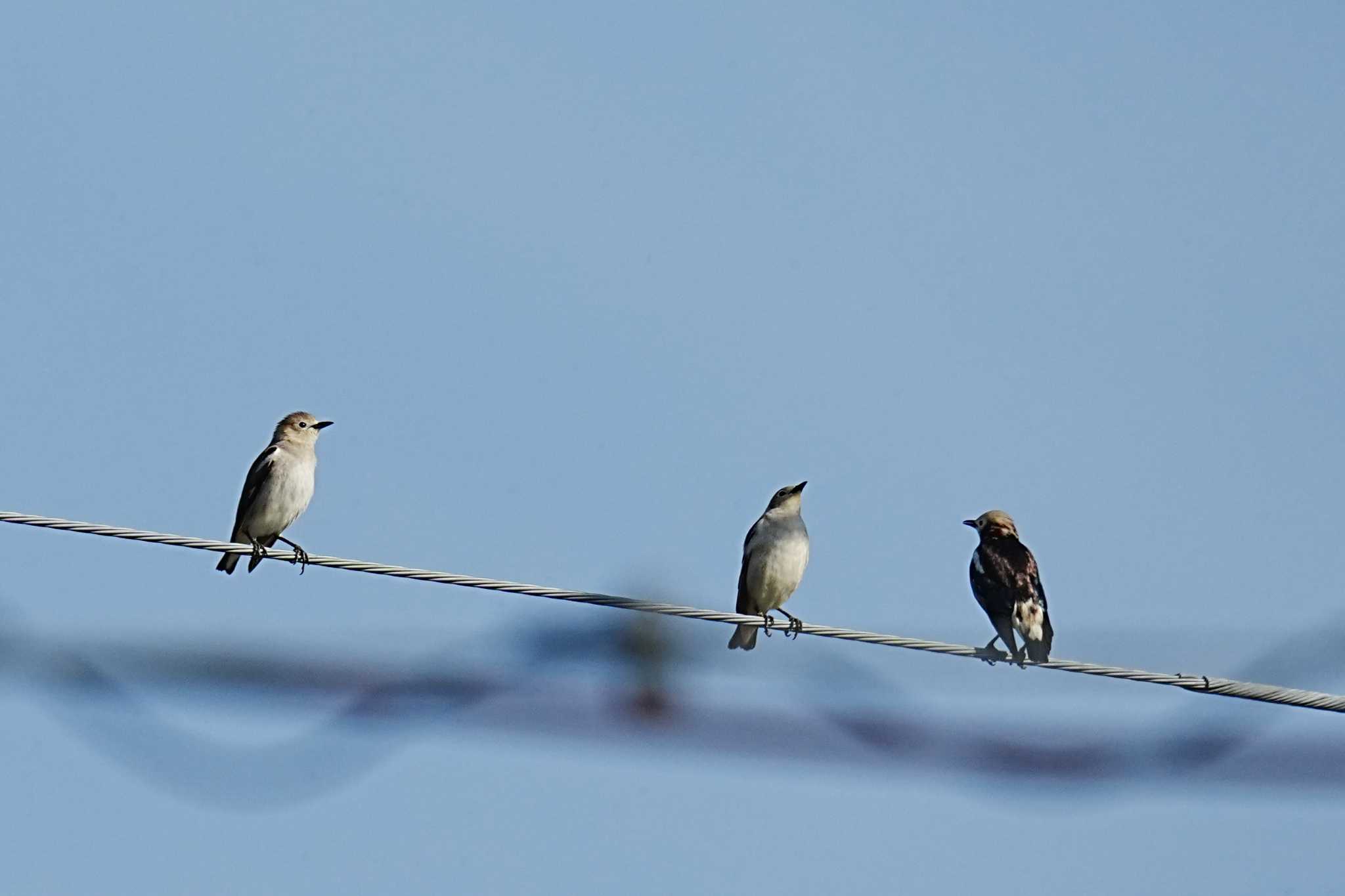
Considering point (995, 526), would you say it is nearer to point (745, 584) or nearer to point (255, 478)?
point (745, 584)

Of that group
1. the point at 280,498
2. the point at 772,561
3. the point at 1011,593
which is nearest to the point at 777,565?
the point at 772,561

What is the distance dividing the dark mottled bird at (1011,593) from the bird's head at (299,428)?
4.55 m

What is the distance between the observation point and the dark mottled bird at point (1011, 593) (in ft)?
34.9

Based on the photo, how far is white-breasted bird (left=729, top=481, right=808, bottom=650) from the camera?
1114 centimetres

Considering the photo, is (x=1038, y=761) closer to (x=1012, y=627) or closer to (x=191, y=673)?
(x=191, y=673)

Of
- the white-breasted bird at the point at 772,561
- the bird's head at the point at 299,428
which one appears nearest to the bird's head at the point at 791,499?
the white-breasted bird at the point at 772,561

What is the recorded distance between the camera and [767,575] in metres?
11.1

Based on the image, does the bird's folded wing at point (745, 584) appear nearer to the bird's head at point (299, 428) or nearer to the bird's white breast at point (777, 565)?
the bird's white breast at point (777, 565)

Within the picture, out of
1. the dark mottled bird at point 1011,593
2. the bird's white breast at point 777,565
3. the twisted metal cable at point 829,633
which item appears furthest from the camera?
the bird's white breast at point 777,565

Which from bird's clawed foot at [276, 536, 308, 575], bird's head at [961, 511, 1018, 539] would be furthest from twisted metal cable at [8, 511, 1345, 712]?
bird's head at [961, 511, 1018, 539]

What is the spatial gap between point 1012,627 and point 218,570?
508 cm

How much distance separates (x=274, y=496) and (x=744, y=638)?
11.0ft

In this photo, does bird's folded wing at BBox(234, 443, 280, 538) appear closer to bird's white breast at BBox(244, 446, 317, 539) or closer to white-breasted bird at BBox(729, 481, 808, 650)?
bird's white breast at BBox(244, 446, 317, 539)

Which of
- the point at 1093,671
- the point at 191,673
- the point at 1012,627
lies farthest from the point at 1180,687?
the point at 191,673
